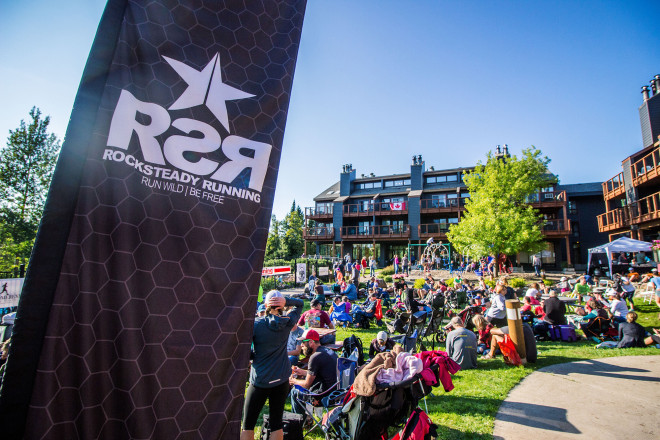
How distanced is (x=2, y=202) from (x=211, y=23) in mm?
31855

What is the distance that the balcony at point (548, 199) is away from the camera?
27.3 metres

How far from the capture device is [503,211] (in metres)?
22.3

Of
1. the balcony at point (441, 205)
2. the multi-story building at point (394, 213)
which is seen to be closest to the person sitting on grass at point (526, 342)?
the multi-story building at point (394, 213)

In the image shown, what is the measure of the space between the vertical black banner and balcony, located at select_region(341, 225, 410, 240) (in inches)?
1276

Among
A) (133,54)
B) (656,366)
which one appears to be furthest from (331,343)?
(656,366)

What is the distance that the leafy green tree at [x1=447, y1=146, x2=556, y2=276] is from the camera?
815 inches

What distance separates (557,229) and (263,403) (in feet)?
103

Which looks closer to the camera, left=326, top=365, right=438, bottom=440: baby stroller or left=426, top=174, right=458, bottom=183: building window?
left=326, top=365, right=438, bottom=440: baby stroller

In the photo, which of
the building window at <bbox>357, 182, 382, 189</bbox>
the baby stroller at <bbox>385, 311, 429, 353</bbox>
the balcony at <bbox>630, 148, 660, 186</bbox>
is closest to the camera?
the baby stroller at <bbox>385, 311, 429, 353</bbox>

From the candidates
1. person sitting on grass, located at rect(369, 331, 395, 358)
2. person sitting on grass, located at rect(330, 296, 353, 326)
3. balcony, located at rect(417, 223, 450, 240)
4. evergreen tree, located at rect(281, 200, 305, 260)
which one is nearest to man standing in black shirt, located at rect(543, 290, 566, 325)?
person sitting on grass, located at rect(330, 296, 353, 326)

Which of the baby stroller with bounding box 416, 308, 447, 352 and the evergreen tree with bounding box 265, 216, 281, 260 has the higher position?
the evergreen tree with bounding box 265, 216, 281, 260

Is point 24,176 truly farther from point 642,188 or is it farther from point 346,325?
point 642,188

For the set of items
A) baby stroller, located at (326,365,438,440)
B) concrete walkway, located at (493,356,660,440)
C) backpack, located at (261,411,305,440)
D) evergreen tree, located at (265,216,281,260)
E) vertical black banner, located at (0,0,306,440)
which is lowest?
backpack, located at (261,411,305,440)

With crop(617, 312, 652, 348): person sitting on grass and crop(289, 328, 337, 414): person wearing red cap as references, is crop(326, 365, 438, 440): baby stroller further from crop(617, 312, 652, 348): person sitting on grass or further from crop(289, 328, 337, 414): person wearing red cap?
crop(617, 312, 652, 348): person sitting on grass
